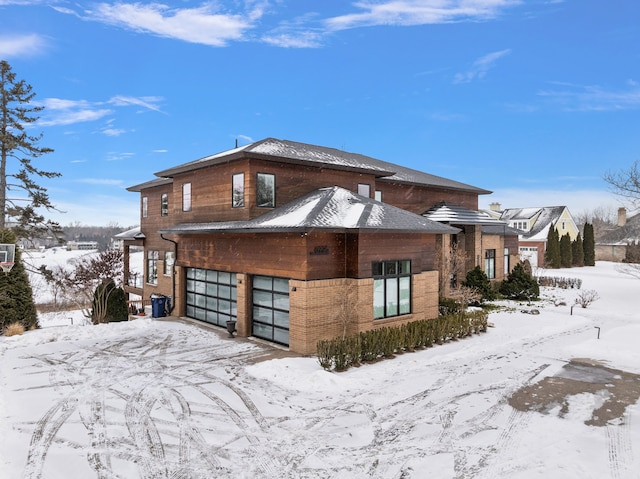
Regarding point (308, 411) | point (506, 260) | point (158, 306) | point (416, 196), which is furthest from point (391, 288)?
point (506, 260)

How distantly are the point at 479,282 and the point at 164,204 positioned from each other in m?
20.4

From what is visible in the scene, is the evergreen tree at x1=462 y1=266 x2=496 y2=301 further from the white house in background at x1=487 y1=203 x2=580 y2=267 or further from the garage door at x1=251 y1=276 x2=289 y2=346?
the white house in background at x1=487 y1=203 x2=580 y2=267

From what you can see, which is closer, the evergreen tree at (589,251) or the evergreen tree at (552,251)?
the evergreen tree at (552,251)

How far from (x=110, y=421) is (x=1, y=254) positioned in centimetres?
1112

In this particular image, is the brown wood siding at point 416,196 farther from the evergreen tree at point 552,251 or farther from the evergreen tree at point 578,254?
the evergreen tree at point 578,254

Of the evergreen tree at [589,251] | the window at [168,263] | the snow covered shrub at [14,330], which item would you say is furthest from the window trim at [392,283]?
the evergreen tree at [589,251]

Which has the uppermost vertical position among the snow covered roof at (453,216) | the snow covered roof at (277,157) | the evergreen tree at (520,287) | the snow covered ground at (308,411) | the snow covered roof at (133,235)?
the snow covered roof at (277,157)

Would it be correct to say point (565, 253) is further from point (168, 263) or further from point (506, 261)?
point (168, 263)

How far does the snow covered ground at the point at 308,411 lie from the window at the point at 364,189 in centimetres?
876

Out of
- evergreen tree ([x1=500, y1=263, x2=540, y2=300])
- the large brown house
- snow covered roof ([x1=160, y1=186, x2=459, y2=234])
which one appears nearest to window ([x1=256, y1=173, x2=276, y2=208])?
the large brown house

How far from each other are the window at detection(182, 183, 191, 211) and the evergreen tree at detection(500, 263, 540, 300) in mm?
20141

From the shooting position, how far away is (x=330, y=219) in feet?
46.4

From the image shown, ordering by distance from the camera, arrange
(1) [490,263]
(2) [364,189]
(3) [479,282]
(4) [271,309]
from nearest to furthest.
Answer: (4) [271,309], (2) [364,189], (3) [479,282], (1) [490,263]

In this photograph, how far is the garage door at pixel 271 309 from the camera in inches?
593
